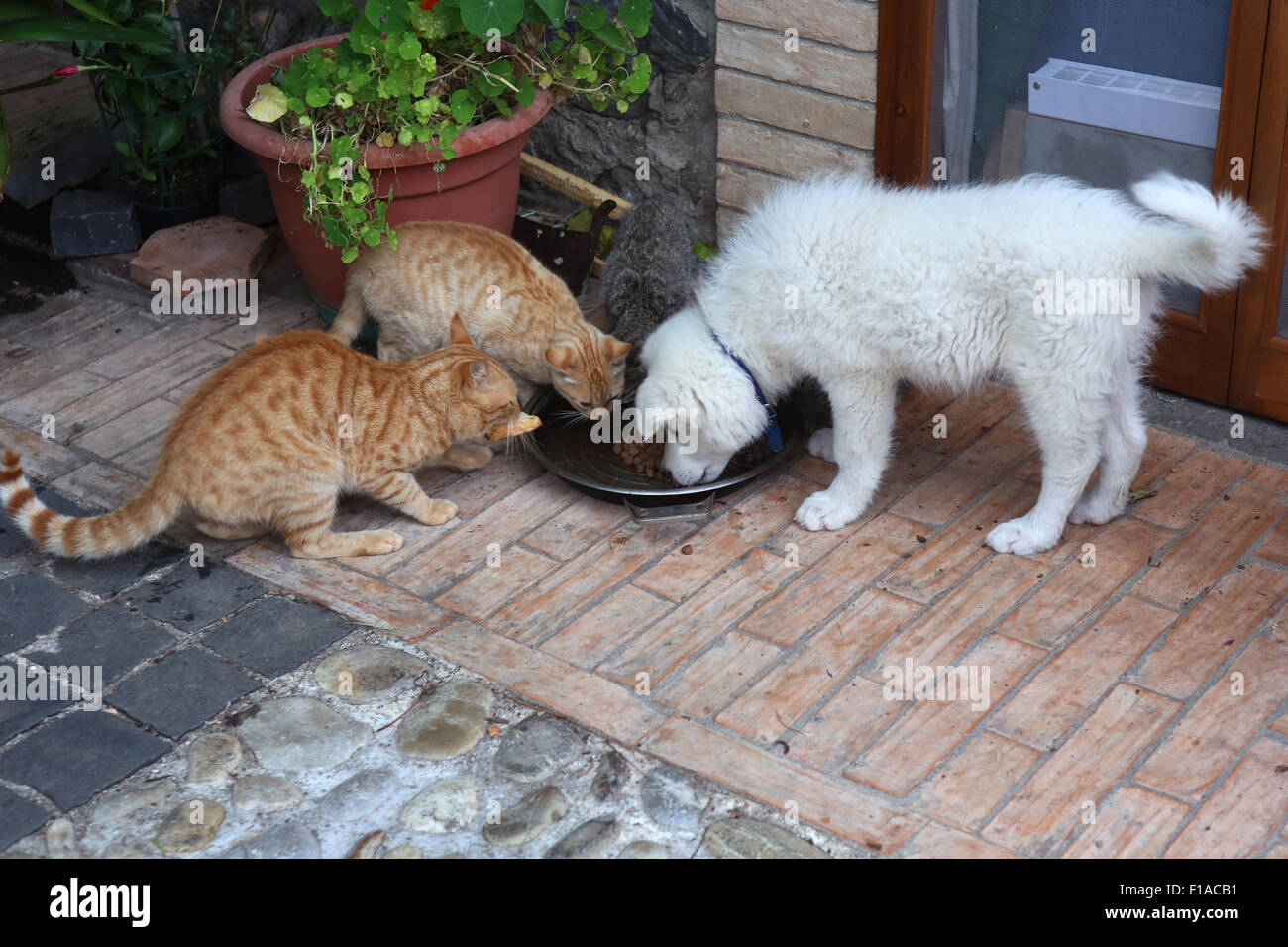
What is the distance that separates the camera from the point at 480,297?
423 centimetres

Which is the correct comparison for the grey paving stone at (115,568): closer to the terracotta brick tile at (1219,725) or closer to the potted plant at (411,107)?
the potted plant at (411,107)

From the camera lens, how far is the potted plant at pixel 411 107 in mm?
4195

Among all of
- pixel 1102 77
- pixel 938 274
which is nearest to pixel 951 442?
pixel 938 274

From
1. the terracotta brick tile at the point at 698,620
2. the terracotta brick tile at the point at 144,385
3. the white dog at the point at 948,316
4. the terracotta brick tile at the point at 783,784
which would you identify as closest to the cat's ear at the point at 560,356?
the white dog at the point at 948,316

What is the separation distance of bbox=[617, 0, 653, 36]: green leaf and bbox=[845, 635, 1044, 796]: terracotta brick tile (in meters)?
2.43

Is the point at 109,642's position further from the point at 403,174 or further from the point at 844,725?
the point at 844,725

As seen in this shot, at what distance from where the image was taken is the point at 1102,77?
155 inches

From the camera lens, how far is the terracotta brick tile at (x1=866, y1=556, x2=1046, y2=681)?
3.29 meters

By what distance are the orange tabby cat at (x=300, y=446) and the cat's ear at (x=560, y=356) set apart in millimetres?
159

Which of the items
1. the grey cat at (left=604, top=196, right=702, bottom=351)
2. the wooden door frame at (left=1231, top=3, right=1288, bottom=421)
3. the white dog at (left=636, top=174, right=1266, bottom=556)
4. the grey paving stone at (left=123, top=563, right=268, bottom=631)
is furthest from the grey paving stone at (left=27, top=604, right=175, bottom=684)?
the wooden door frame at (left=1231, top=3, right=1288, bottom=421)

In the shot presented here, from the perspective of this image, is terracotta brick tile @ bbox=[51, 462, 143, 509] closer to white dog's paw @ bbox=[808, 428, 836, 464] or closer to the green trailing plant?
the green trailing plant

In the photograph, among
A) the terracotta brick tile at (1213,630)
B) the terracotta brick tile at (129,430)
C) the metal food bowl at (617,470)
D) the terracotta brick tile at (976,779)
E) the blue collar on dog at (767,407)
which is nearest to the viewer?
the terracotta brick tile at (976,779)
